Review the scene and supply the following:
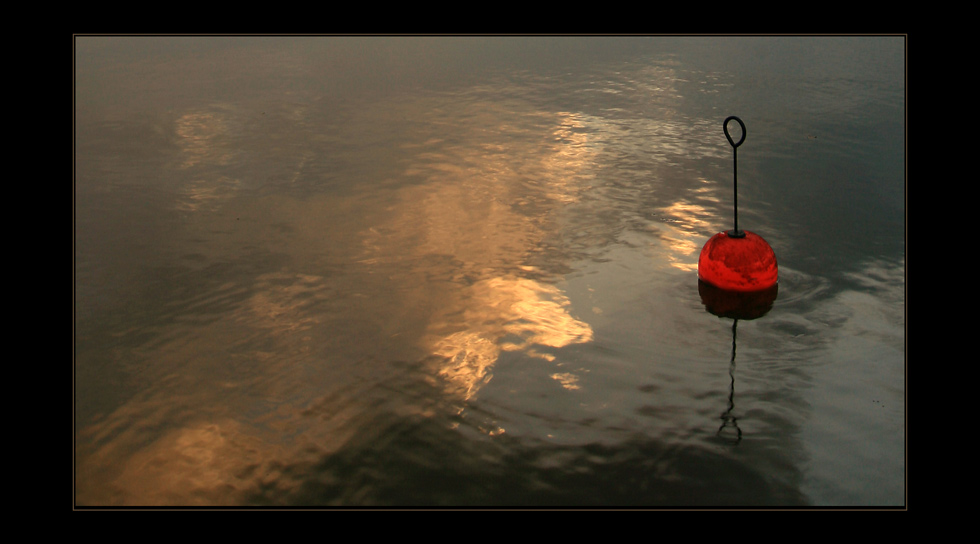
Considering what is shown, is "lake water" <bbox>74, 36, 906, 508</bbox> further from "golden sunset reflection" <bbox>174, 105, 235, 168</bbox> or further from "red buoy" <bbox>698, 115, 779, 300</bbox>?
"red buoy" <bbox>698, 115, 779, 300</bbox>

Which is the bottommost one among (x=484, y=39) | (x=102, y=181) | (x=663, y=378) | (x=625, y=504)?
(x=625, y=504)

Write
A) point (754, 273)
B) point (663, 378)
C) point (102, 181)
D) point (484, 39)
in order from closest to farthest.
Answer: point (663, 378)
point (754, 273)
point (102, 181)
point (484, 39)

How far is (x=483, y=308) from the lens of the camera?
6582mm

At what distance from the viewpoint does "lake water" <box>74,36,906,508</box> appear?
188 inches

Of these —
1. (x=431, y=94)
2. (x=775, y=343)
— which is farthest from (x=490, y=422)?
(x=431, y=94)

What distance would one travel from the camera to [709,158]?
10.2 metres

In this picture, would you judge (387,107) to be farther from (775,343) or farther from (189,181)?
(775,343)

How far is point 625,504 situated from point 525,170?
20.0ft

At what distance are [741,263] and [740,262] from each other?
0.01 metres

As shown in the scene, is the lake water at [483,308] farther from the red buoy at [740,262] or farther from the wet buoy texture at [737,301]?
the red buoy at [740,262]

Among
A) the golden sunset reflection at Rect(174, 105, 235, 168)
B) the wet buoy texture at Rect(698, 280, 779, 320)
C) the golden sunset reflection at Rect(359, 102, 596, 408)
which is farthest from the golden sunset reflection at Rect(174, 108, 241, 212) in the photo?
the wet buoy texture at Rect(698, 280, 779, 320)

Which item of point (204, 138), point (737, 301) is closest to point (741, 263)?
point (737, 301)

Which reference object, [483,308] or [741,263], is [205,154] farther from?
[741,263]

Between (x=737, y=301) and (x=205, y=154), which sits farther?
(x=205, y=154)
